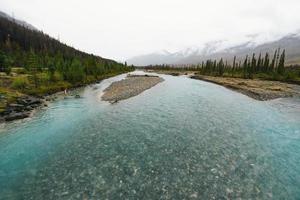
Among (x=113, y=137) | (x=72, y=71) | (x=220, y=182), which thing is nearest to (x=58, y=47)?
(x=72, y=71)

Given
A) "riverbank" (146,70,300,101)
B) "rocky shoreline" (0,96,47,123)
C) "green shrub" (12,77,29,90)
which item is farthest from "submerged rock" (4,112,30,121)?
"riverbank" (146,70,300,101)

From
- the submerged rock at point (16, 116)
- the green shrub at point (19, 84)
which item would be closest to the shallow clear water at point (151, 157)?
the submerged rock at point (16, 116)

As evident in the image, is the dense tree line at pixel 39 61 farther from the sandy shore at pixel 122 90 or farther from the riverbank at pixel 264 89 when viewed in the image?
the riverbank at pixel 264 89

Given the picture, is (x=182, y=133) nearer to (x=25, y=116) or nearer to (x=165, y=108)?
(x=165, y=108)

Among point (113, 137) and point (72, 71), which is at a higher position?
point (72, 71)

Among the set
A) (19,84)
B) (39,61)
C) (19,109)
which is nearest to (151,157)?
(19,109)

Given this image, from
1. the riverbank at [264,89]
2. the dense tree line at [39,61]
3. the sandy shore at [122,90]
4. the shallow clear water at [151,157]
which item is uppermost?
the dense tree line at [39,61]

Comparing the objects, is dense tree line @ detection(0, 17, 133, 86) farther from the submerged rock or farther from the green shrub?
the submerged rock

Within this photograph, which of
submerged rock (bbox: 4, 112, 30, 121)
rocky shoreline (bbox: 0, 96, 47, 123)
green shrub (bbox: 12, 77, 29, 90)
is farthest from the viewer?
green shrub (bbox: 12, 77, 29, 90)
